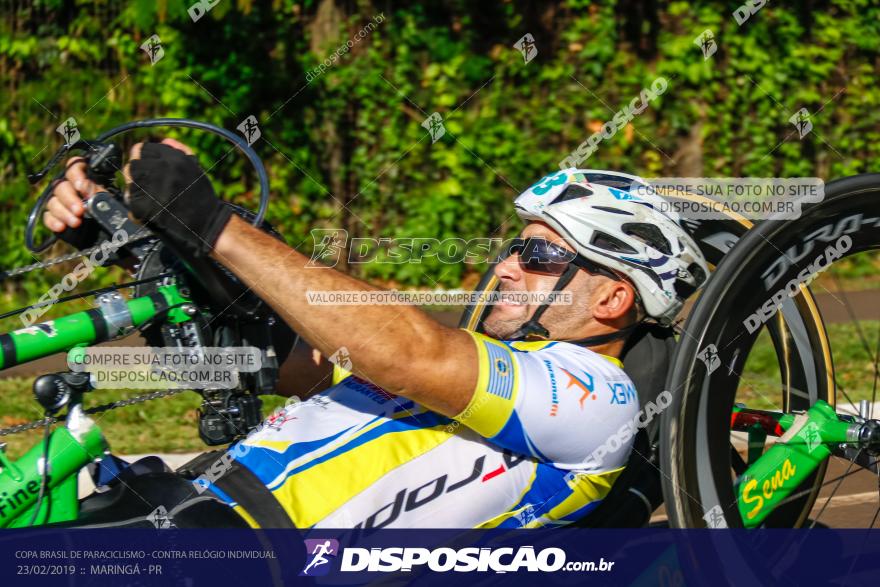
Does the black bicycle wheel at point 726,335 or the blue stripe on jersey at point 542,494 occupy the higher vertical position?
the black bicycle wheel at point 726,335

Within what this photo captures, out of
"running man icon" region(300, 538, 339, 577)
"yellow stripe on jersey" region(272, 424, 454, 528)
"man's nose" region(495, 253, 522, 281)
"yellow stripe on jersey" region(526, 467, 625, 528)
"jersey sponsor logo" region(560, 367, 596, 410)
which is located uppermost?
"man's nose" region(495, 253, 522, 281)

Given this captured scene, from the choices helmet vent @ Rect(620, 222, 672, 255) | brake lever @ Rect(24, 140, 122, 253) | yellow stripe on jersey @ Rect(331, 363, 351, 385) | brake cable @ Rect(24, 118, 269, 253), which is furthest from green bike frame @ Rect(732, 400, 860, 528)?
brake lever @ Rect(24, 140, 122, 253)

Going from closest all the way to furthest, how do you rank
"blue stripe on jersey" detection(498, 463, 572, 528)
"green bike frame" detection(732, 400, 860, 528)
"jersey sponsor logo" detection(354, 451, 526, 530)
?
"jersey sponsor logo" detection(354, 451, 526, 530)
"blue stripe on jersey" detection(498, 463, 572, 528)
"green bike frame" detection(732, 400, 860, 528)

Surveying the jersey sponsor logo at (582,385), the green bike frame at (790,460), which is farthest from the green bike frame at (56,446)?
the green bike frame at (790,460)

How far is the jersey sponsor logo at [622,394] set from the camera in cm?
249

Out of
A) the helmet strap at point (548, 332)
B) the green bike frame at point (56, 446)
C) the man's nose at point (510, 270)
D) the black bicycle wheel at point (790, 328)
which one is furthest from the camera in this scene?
the black bicycle wheel at point (790, 328)

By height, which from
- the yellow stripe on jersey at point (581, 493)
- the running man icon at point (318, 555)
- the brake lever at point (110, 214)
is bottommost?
the running man icon at point (318, 555)

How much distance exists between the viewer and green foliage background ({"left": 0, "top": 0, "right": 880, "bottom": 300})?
734 centimetres

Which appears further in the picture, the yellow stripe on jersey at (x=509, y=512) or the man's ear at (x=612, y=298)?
the man's ear at (x=612, y=298)

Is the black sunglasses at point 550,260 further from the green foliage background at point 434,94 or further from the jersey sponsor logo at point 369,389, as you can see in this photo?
the green foliage background at point 434,94

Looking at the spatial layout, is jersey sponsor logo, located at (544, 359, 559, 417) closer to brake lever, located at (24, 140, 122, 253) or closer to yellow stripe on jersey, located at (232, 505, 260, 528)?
yellow stripe on jersey, located at (232, 505, 260, 528)

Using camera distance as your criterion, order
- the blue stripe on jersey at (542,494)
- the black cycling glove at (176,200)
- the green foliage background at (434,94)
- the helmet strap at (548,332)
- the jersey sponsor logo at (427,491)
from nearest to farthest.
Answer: the black cycling glove at (176,200), the jersey sponsor logo at (427,491), the blue stripe on jersey at (542,494), the helmet strap at (548,332), the green foliage background at (434,94)

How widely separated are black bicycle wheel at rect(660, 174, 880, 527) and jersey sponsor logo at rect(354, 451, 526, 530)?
0.36 metres

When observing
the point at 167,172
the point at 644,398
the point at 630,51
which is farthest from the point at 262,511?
the point at 630,51
